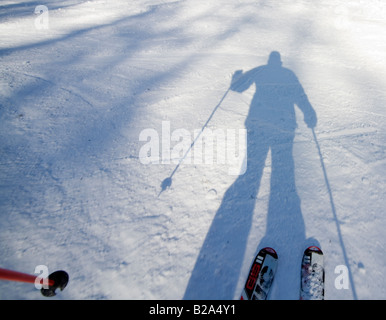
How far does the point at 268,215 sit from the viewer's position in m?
2.75

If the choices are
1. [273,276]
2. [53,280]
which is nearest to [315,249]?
[273,276]

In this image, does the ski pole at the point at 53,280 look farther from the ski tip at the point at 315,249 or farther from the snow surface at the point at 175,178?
the ski tip at the point at 315,249

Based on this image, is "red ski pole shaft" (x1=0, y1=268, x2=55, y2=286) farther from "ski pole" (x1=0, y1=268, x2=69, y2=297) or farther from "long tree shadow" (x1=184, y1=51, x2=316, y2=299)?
"long tree shadow" (x1=184, y1=51, x2=316, y2=299)

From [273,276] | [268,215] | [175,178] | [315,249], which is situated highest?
[175,178]

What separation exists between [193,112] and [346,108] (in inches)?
132

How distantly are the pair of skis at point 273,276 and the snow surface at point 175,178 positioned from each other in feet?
0.28

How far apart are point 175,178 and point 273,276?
1.83 meters

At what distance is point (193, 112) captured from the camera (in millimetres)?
4320

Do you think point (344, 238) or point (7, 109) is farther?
point (7, 109)

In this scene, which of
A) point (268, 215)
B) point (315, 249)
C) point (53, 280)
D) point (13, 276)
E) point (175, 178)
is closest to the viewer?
point (13, 276)

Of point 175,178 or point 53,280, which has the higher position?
point 175,178

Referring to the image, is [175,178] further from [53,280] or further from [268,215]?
[53,280]
